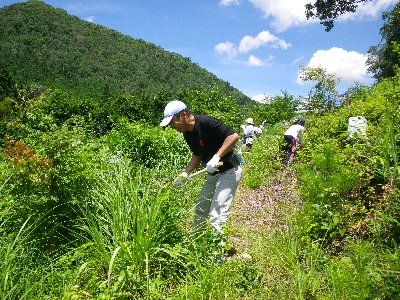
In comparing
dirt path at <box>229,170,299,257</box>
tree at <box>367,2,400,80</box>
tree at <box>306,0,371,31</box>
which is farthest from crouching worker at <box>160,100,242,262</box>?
tree at <box>367,2,400,80</box>

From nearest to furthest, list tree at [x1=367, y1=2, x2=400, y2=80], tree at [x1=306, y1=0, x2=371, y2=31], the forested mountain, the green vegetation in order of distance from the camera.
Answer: the green vegetation → tree at [x1=306, y1=0, x2=371, y2=31] → tree at [x1=367, y1=2, x2=400, y2=80] → the forested mountain

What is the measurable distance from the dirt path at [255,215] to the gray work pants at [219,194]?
14cm

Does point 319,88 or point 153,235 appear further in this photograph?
point 319,88

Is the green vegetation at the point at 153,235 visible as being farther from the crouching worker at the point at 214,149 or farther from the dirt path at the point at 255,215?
the crouching worker at the point at 214,149

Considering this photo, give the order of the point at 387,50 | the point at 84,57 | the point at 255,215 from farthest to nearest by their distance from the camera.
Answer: the point at 84,57, the point at 387,50, the point at 255,215

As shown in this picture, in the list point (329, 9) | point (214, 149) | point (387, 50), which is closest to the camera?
point (214, 149)

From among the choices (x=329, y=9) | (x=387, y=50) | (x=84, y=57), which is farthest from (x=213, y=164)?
(x=84, y=57)

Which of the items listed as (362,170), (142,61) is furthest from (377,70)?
(142,61)

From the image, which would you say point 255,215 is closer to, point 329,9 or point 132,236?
Answer: point 132,236

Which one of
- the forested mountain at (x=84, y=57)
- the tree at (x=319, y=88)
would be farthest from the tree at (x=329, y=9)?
the forested mountain at (x=84, y=57)

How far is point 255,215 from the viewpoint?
13.0 feet

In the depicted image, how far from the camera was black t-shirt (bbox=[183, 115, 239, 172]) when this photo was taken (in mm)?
3523

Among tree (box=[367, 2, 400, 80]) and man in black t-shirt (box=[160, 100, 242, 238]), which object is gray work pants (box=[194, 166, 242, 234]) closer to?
man in black t-shirt (box=[160, 100, 242, 238])

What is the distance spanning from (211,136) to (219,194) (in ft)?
2.02
